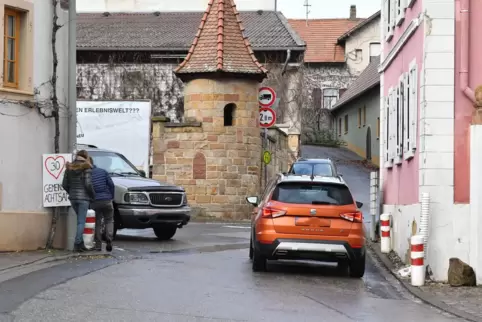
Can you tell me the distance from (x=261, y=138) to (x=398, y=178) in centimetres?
1323

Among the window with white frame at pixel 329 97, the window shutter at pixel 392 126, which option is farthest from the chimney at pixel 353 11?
the window shutter at pixel 392 126

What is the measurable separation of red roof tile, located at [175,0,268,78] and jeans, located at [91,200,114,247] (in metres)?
13.4

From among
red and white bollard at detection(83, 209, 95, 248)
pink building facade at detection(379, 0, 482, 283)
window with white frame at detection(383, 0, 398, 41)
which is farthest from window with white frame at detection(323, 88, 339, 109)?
pink building facade at detection(379, 0, 482, 283)

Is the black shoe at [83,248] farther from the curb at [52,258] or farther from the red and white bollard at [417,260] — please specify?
the red and white bollard at [417,260]

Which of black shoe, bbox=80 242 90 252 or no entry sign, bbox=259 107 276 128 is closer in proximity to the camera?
black shoe, bbox=80 242 90 252

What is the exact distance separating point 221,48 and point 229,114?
7.23 ft

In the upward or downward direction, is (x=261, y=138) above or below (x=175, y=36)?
below

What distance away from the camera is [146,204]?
66.2 ft

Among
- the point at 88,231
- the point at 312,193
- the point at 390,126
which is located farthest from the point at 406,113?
the point at 88,231

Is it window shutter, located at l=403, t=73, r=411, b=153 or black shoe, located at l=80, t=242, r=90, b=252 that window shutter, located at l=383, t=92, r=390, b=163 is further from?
black shoe, located at l=80, t=242, r=90, b=252

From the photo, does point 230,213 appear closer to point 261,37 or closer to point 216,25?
point 216,25

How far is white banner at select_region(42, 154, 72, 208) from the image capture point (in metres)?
17.0

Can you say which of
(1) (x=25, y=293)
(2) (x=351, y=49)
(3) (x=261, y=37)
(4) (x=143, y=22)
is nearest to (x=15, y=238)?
(1) (x=25, y=293)

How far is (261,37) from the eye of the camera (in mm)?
45812
